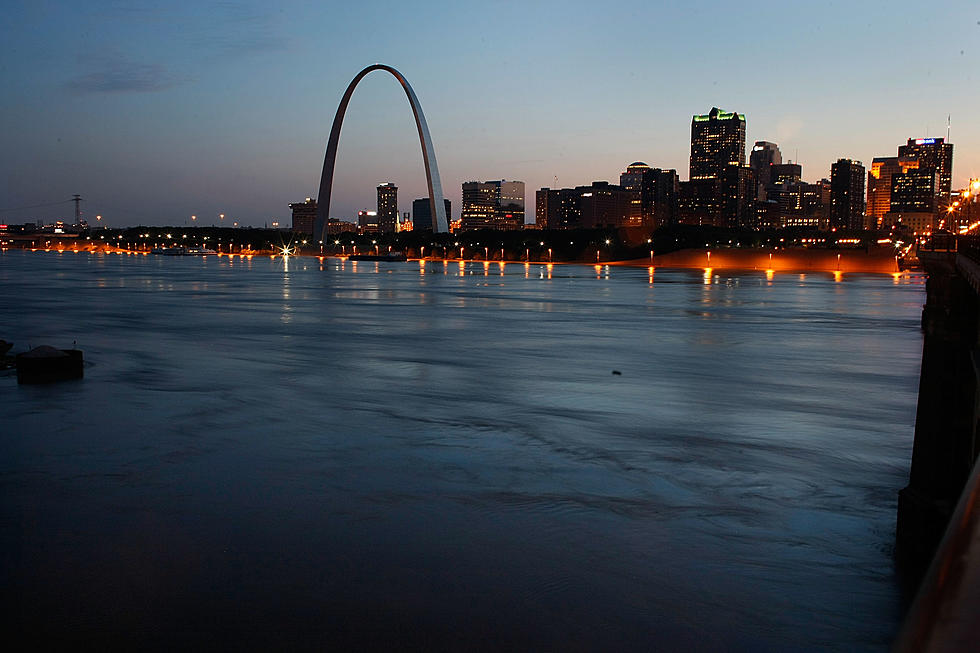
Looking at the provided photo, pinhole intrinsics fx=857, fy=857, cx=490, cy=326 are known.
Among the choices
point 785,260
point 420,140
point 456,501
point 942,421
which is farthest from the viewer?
point 420,140

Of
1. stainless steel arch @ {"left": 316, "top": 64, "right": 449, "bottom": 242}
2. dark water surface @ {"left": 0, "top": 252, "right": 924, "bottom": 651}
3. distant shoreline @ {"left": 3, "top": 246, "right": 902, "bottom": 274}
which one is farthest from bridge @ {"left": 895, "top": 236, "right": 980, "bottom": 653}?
stainless steel arch @ {"left": 316, "top": 64, "right": 449, "bottom": 242}

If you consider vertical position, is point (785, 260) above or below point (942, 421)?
above

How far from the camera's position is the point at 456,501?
448 inches

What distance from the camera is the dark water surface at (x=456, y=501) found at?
26.2ft

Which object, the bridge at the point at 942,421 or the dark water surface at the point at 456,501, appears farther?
the bridge at the point at 942,421

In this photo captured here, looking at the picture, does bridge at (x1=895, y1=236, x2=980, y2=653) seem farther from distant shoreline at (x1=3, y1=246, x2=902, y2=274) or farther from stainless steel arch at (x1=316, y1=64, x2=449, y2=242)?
stainless steel arch at (x1=316, y1=64, x2=449, y2=242)

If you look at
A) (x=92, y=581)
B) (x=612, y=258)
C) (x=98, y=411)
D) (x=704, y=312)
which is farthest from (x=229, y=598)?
(x=612, y=258)

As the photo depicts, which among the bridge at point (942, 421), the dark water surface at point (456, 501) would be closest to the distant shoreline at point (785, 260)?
the dark water surface at point (456, 501)

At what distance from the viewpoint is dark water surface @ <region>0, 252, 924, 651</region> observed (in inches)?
315

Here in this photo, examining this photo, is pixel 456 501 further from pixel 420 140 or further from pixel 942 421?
pixel 420 140

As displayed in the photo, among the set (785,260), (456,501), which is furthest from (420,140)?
(456,501)

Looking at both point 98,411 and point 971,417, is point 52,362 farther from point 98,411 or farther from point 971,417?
point 971,417

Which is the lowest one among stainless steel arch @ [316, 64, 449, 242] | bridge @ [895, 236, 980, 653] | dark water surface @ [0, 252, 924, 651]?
dark water surface @ [0, 252, 924, 651]

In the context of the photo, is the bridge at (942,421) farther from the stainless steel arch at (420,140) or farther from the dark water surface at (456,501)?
the stainless steel arch at (420,140)
